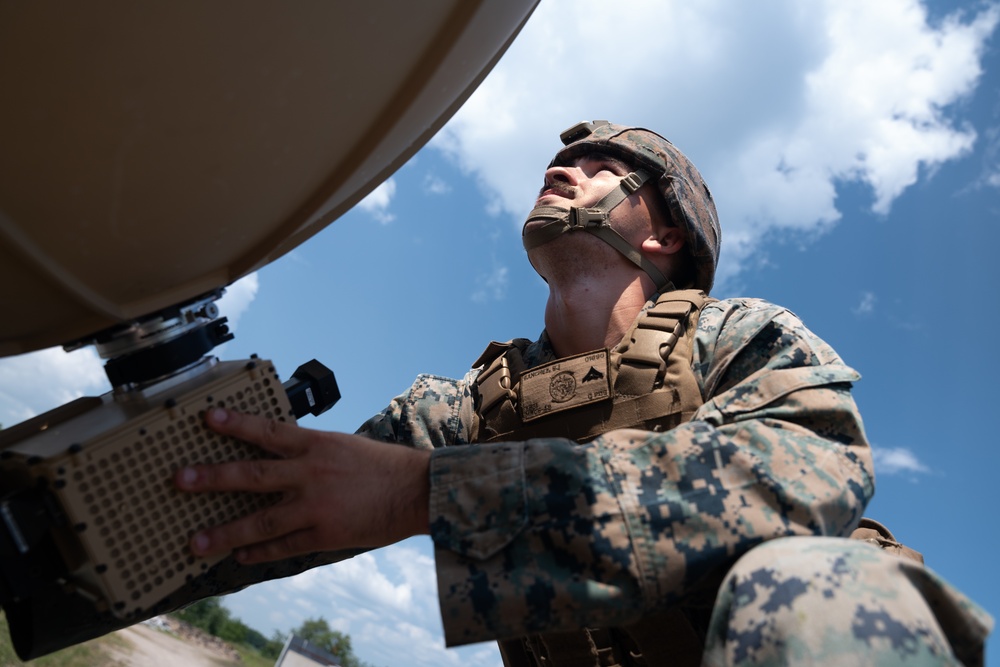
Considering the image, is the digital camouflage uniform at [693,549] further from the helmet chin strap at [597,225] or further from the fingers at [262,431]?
the helmet chin strap at [597,225]

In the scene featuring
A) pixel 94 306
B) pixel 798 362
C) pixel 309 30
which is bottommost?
pixel 798 362

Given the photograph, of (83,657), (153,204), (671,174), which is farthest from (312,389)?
(83,657)

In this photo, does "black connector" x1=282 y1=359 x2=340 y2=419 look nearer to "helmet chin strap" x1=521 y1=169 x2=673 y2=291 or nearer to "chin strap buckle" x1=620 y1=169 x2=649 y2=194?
"helmet chin strap" x1=521 y1=169 x2=673 y2=291

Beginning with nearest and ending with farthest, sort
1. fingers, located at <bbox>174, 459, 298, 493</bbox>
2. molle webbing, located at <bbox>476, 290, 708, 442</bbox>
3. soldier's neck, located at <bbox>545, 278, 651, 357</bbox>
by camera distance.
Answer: fingers, located at <bbox>174, 459, 298, 493</bbox>
molle webbing, located at <bbox>476, 290, 708, 442</bbox>
soldier's neck, located at <bbox>545, 278, 651, 357</bbox>

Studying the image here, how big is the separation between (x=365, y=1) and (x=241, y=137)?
394mm

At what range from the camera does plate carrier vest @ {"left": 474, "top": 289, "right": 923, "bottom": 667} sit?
8.36 ft

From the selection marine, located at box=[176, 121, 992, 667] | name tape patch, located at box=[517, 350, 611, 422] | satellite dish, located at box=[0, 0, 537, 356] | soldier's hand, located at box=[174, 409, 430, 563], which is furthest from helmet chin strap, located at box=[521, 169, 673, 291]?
soldier's hand, located at box=[174, 409, 430, 563]

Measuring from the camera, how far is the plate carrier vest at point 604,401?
2.55m

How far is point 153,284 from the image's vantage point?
6.00 feet

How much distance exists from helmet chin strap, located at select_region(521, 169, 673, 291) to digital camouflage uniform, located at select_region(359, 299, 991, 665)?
1626 millimetres

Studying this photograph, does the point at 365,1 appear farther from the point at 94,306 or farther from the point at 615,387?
the point at 615,387

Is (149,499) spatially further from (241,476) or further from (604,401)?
(604,401)

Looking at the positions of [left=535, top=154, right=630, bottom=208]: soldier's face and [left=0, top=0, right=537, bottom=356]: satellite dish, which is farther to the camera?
[left=535, top=154, right=630, bottom=208]: soldier's face

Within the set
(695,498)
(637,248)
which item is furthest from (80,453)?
(637,248)
